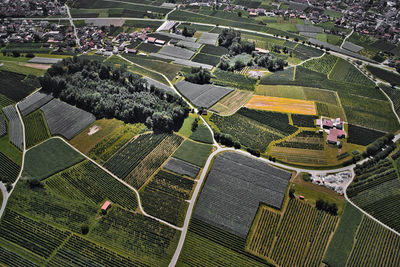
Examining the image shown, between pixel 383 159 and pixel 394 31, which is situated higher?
pixel 394 31

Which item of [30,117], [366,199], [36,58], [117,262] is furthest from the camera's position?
[36,58]

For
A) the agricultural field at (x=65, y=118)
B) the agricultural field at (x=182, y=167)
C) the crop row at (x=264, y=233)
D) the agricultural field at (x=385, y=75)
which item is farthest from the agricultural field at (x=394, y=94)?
the agricultural field at (x=65, y=118)

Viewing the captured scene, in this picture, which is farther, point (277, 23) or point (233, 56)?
point (277, 23)

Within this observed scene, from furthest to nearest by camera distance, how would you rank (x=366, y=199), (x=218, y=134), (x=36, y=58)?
1. (x=36, y=58)
2. (x=218, y=134)
3. (x=366, y=199)

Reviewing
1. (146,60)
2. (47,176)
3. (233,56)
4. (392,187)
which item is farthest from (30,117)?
(392,187)

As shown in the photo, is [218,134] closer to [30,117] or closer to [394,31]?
[30,117]

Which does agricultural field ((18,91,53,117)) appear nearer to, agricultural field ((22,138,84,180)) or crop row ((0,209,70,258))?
agricultural field ((22,138,84,180))
